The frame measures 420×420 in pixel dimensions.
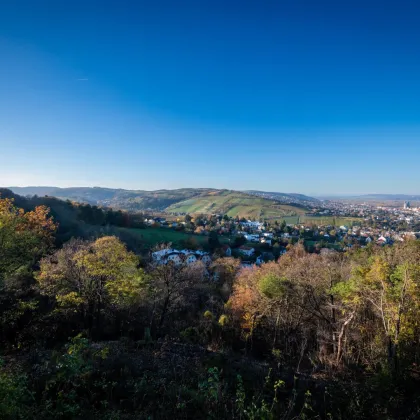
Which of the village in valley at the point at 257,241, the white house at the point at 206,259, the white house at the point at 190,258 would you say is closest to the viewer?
the white house at the point at 190,258

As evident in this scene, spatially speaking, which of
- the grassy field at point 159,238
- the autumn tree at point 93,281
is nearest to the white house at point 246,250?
the grassy field at point 159,238

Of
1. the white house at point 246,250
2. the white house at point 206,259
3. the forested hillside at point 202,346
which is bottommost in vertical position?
the white house at point 246,250

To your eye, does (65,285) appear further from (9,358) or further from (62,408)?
(62,408)

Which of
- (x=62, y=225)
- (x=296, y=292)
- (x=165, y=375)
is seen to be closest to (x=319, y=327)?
(x=296, y=292)

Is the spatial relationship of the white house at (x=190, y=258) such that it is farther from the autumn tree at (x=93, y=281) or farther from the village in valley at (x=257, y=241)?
the autumn tree at (x=93, y=281)

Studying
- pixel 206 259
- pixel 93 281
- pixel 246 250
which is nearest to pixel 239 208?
pixel 246 250

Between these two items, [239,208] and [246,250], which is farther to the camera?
[239,208]

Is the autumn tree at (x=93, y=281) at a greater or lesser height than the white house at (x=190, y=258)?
greater

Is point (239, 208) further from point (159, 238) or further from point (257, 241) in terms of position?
point (159, 238)

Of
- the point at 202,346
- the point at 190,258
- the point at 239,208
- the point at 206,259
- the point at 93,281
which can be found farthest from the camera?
the point at 239,208

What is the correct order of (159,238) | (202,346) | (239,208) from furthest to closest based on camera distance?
(239,208) < (159,238) < (202,346)
